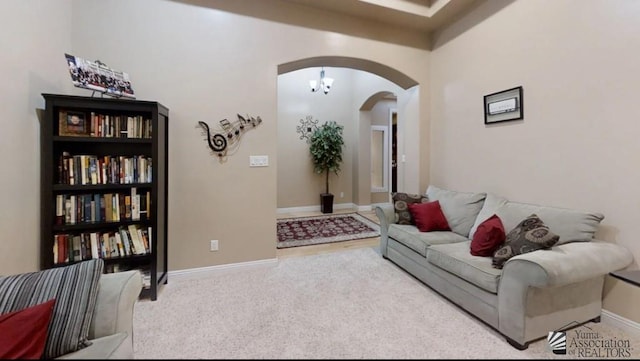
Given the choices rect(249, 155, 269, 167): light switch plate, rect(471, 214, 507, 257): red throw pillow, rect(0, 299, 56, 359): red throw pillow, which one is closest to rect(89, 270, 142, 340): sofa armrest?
rect(0, 299, 56, 359): red throw pillow

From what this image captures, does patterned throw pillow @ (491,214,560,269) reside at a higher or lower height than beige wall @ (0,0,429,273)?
lower

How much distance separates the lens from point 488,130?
2996 millimetres

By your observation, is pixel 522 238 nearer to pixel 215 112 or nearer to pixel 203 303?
pixel 203 303

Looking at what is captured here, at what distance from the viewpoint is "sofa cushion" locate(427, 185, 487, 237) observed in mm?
2850

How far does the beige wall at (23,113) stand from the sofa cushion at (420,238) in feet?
10.5

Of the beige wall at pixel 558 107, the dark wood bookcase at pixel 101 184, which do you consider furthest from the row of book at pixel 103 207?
the beige wall at pixel 558 107

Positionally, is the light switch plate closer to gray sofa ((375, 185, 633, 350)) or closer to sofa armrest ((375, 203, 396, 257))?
sofa armrest ((375, 203, 396, 257))

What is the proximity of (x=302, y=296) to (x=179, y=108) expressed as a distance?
2230 mm

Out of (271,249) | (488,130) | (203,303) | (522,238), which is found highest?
(488,130)

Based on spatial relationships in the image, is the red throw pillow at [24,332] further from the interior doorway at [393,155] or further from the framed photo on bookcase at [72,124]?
the interior doorway at [393,155]

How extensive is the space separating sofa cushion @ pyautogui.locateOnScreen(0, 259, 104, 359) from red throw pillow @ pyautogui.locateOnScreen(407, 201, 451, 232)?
278cm

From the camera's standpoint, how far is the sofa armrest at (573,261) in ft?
5.08

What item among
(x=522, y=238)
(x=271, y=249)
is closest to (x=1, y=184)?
(x=271, y=249)

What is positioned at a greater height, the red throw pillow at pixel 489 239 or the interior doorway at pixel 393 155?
the interior doorway at pixel 393 155
